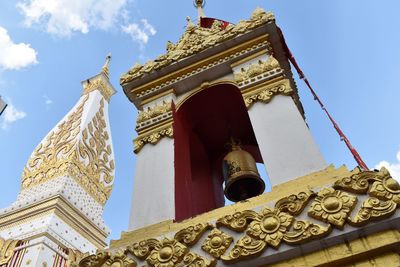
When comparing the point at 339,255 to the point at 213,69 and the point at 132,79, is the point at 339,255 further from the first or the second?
the point at 132,79

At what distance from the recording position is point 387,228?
2600mm

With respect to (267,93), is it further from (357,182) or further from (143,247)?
(143,247)

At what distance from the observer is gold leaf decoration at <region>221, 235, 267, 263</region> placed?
2.82 meters

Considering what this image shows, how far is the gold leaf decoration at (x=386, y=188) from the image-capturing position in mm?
2688

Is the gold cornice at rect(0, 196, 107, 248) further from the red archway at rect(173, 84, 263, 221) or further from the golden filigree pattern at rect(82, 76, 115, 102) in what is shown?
the golden filigree pattern at rect(82, 76, 115, 102)

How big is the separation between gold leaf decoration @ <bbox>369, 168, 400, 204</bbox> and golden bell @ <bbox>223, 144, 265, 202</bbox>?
1969mm

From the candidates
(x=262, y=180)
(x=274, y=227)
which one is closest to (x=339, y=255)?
(x=274, y=227)


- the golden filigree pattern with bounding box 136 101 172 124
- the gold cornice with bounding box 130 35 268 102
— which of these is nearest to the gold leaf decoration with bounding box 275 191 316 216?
the golden filigree pattern with bounding box 136 101 172 124

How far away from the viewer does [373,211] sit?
8.73 ft

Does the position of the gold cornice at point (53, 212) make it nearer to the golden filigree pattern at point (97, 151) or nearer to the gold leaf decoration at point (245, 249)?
the golden filigree pattern at point (97, 151)

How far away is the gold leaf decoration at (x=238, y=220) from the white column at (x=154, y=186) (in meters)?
0.71

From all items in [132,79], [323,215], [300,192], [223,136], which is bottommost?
[323,215]

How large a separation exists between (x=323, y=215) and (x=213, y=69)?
9.49 feet

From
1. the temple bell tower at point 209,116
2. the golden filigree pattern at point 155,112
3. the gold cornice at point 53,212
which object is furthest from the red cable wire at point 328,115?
the gold cornice at point 53,212
